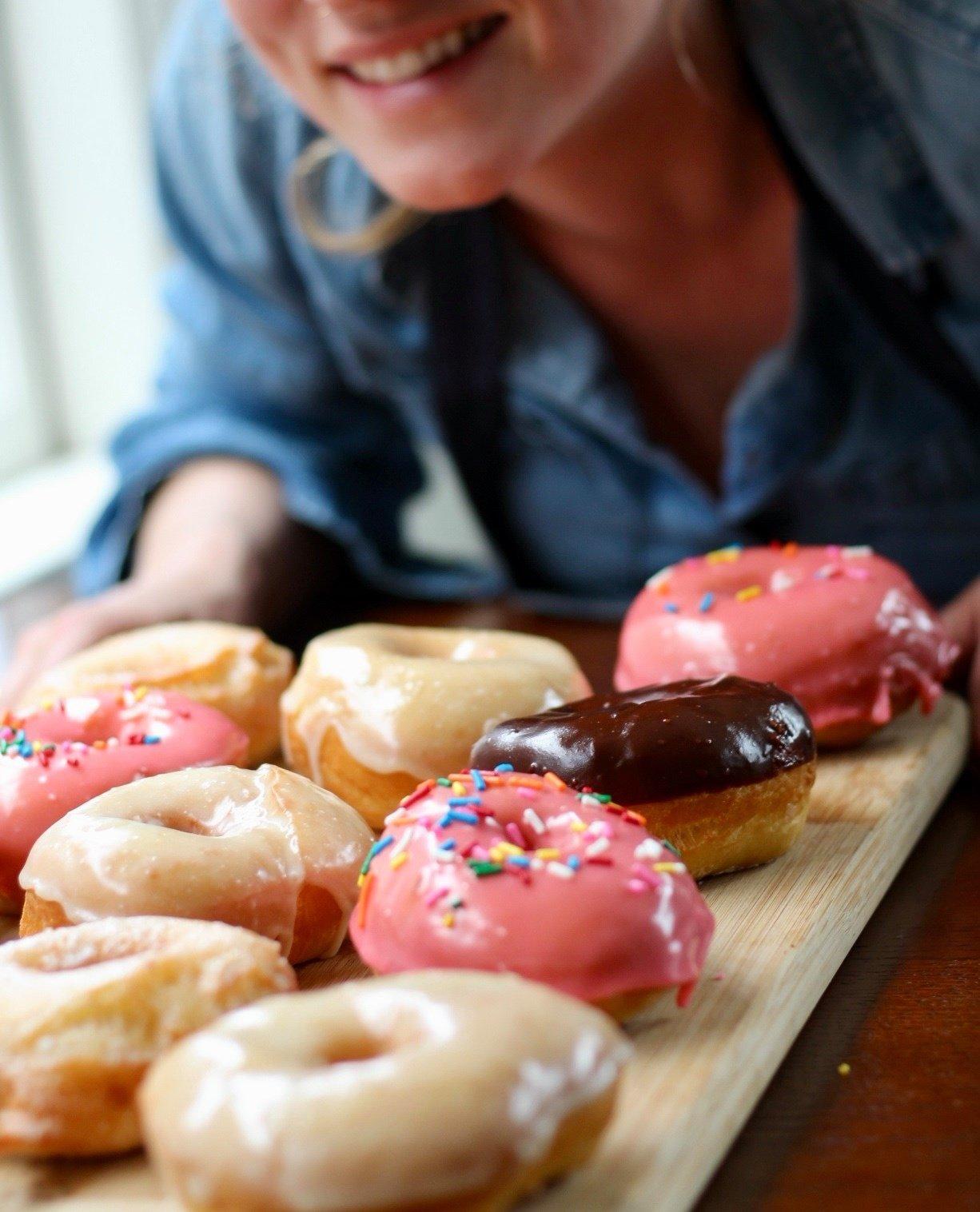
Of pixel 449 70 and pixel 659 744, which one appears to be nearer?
pixel 659 744

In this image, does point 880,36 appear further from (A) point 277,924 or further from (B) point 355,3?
(A) point 277,924

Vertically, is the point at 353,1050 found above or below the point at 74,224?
below

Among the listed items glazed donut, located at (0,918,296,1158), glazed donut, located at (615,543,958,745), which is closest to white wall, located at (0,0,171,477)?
glazed donut, located at (615,543,958,745)

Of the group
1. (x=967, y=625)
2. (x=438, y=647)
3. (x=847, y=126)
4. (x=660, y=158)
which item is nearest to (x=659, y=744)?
(x=438, y=647)

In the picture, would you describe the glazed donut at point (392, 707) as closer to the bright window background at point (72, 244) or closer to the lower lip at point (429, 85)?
the lower lip at point (429, 85)

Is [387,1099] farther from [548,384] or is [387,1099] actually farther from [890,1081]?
[548,384]

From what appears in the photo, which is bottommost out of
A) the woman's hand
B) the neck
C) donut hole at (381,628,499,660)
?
the woman's hand

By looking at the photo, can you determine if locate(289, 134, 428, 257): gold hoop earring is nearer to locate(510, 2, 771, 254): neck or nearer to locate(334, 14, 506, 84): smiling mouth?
locate(510, 2, 771, 254): neck
